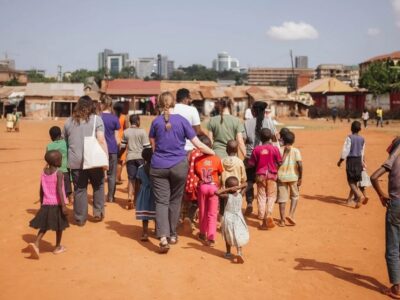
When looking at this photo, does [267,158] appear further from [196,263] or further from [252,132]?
[196,263]

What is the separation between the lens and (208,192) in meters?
6.48

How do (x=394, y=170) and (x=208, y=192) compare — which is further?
(x=208, y=192)

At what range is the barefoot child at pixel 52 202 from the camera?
19.2 ft

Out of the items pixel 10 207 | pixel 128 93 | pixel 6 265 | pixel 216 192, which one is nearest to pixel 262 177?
pixel 216 192

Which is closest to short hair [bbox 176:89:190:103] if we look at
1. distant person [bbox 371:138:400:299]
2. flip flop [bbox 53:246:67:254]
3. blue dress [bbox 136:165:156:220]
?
blue dress [bbox 136:165:156:220]

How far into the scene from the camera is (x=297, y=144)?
74.8 ft

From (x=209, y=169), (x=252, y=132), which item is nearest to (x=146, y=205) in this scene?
(x=209, y=169)

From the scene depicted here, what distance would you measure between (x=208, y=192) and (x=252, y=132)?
1.95m

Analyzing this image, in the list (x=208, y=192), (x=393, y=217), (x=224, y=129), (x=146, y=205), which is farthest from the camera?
(x=224, y=129)

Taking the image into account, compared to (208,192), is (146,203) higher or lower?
lower

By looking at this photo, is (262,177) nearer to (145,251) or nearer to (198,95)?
(145,251)

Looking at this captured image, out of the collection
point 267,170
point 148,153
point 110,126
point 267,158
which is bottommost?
point 267,170

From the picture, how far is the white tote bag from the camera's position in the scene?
720cm

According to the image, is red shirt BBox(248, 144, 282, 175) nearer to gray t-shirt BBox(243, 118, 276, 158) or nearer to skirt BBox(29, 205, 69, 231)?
gray t-shirt BBox(243, 118, 276, 158)
